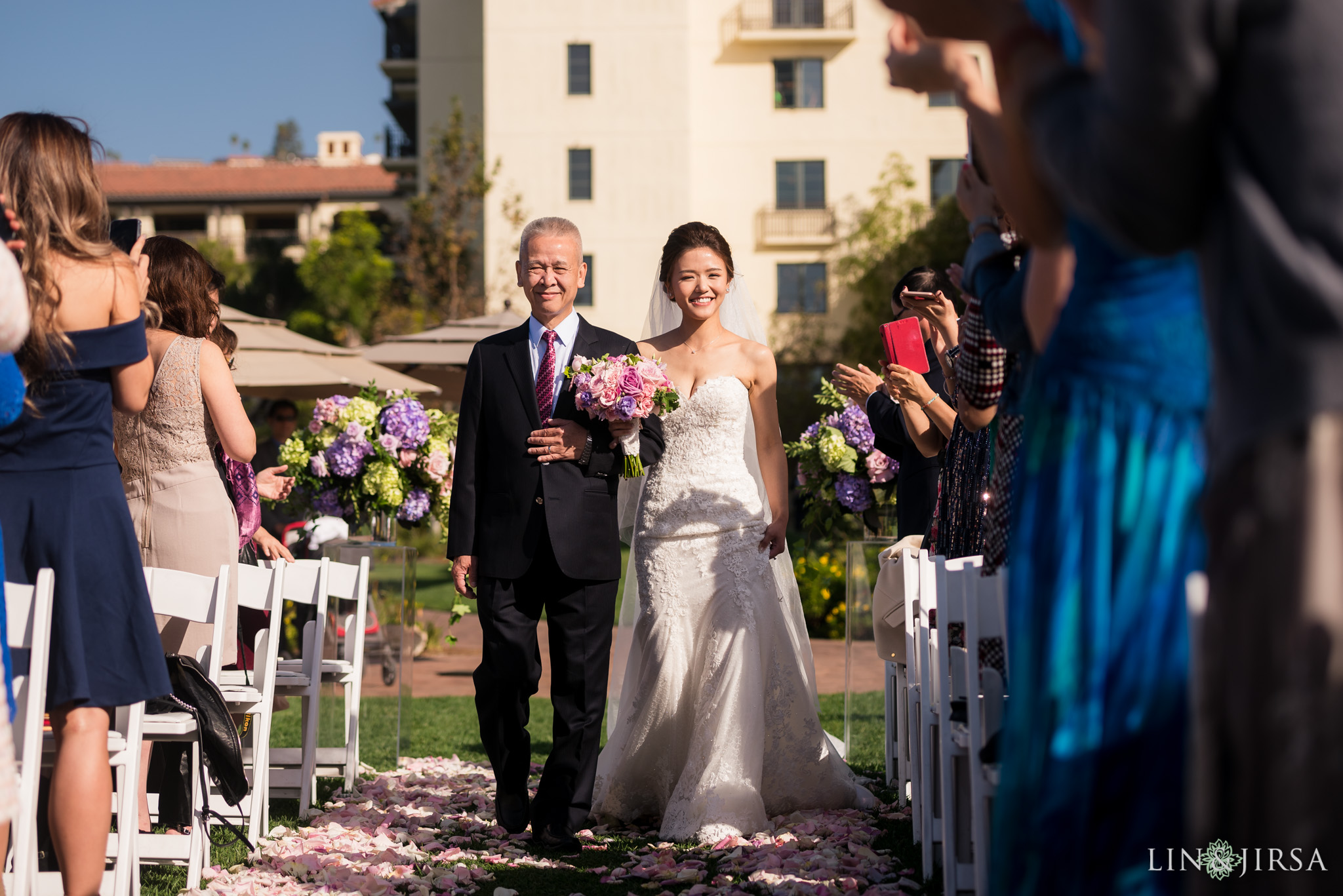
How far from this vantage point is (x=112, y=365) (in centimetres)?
342

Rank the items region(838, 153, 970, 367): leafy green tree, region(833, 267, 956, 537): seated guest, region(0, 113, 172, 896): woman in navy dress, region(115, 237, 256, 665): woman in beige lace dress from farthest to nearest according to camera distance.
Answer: region(838, 153, 970, 367): leafy green tree < region(833, 267, 956, 537): seated guest < region(115, 237, 256, 665): woman in beige lace dress < region(0, 113, 172, 896): woman in navy dress

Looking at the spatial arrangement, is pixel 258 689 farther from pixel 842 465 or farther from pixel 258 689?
pixel 842 465

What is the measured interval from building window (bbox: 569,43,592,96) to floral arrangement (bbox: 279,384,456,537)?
2816cm

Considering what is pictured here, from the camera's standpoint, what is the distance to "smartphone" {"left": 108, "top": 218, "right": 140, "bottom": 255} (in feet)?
12.4

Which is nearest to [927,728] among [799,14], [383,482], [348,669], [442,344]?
[348,669]

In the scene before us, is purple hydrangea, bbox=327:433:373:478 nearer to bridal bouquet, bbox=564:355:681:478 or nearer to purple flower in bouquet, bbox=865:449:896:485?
bridal bouquet, bbox=564:355:681:478

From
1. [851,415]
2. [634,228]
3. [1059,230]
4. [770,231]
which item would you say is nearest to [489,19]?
[634,228]

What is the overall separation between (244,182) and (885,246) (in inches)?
1524

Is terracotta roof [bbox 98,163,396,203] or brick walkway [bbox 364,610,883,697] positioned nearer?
brick walkway [bbox 364,610,883,697]

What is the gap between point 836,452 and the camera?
24.1 feet

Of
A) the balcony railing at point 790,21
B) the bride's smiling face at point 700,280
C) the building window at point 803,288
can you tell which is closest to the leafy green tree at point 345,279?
the building window at point 803,288

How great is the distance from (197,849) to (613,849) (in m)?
1.65

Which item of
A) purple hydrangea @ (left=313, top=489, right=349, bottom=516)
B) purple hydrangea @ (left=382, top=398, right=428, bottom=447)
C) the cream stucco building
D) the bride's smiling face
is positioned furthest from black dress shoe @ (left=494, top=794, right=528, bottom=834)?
the cream stucco building

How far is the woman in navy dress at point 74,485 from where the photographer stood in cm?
329
